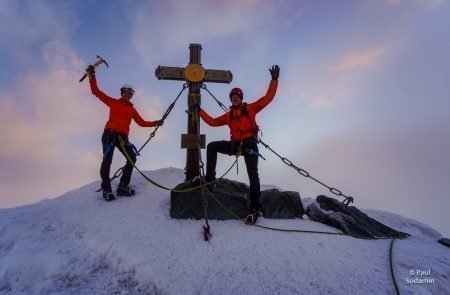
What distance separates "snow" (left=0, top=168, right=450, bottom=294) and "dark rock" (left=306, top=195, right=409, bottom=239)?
313 mm

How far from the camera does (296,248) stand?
533 centimetres

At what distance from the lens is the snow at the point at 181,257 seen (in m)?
4.29

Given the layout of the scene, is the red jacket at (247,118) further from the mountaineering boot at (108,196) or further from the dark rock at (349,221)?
the mountaineering boot at (108,196)

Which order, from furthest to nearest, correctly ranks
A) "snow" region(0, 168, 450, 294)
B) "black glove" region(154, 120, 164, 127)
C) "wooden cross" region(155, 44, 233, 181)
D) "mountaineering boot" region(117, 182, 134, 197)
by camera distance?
"black glove" region(154, 120, 164, 127)
"wooden cross" region(155, 44, 233, 181)
"mountaineering boot" region(117, 182, 134, 197)
"snow" region(0, 168, 450, 294)

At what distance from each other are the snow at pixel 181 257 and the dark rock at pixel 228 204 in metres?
0.31

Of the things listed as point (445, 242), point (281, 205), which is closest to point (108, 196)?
point (281, 205)

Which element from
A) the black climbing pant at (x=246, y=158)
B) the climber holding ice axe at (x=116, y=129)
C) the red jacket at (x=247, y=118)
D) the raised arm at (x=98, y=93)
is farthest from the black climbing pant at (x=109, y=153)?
the red jacket at (x=247, y=118)

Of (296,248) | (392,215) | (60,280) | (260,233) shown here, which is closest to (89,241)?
(60,280)

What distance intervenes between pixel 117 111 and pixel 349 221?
633cm

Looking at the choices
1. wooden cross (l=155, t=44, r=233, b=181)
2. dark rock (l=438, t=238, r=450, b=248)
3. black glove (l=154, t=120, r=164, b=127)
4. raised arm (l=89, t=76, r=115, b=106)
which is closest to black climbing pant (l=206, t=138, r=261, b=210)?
wooden cross (l=155, t=44, r=233, b=181)

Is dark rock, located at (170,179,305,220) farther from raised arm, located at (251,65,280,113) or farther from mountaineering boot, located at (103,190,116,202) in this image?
raised arm, located at (251,65,280,113)

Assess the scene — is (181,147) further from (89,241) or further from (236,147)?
(89,241)

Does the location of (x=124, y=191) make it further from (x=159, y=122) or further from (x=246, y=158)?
(x=246, y=158)

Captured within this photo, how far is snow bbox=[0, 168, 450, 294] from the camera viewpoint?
169 inches
